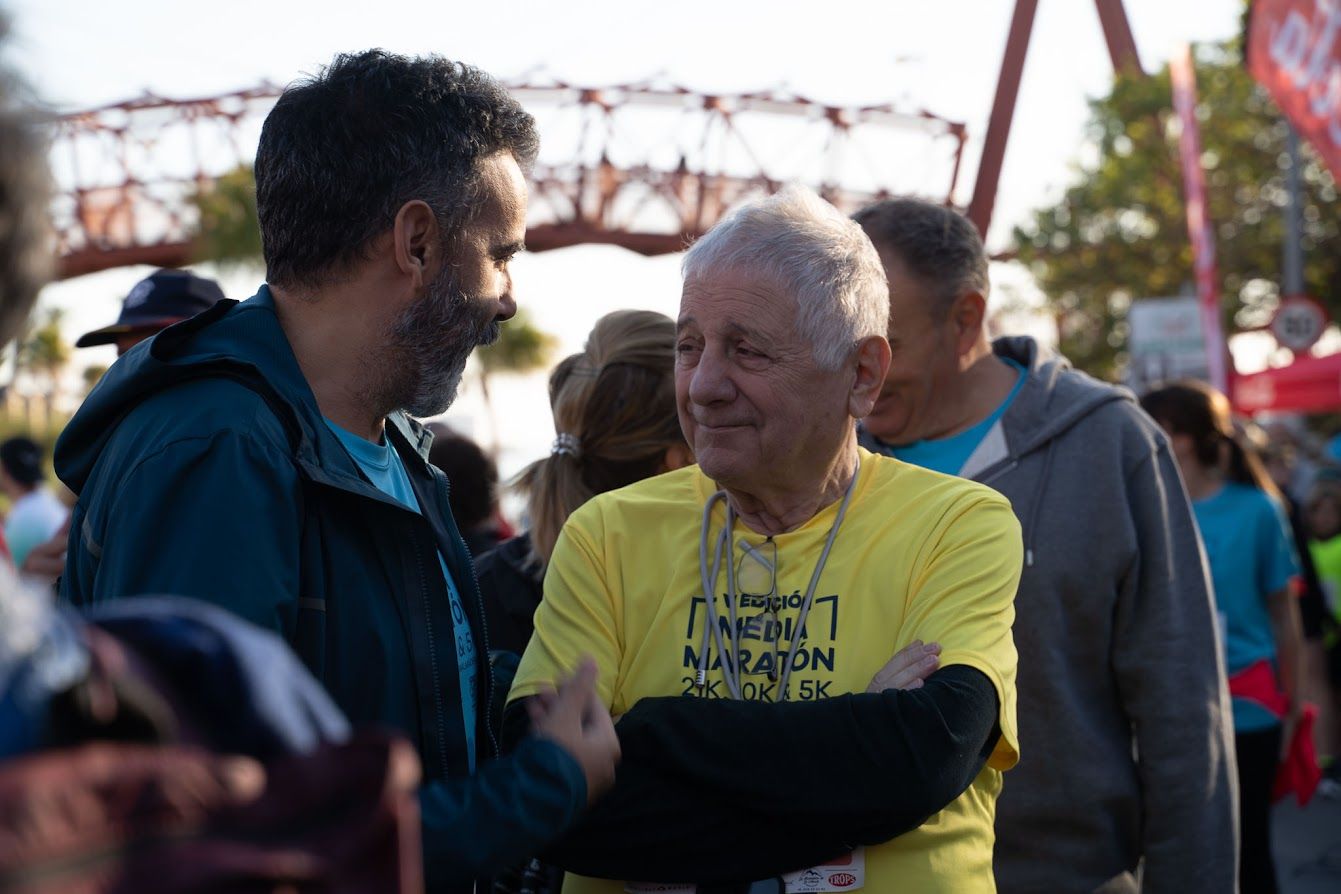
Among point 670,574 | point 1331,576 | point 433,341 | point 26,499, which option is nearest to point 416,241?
point 433,341

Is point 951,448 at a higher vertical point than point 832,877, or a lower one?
higher

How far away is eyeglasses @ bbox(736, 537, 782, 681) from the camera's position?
220 cm

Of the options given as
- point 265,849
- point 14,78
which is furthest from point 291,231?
point 265,849

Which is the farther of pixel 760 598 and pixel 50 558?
pixel 50 558

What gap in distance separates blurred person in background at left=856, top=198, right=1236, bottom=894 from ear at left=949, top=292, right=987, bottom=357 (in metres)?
0.08

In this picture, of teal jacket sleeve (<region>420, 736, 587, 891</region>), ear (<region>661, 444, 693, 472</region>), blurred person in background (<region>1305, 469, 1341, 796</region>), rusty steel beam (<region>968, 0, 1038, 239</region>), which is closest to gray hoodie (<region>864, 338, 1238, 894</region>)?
ear (<region>661, 444, 693, 472</region>)

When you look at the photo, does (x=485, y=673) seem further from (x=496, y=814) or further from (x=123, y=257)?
(x=123, y=257)

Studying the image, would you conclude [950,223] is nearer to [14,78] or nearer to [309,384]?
[309,384]

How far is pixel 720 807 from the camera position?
6.51 ft

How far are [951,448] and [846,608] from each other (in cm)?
115

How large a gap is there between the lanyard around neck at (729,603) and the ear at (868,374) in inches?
5.6

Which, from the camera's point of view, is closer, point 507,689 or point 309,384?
point 309,384

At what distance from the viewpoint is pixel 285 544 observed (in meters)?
1.79

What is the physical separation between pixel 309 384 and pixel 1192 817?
78.0 inches
